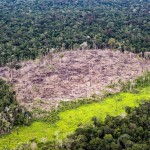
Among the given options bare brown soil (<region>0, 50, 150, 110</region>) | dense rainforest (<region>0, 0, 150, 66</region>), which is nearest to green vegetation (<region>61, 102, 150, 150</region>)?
bare brown soil (<region>0, 50, 150, 110</region>)

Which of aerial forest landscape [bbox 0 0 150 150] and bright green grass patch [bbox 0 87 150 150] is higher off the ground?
aerial forest landscape [bbox 0 0 150 150]

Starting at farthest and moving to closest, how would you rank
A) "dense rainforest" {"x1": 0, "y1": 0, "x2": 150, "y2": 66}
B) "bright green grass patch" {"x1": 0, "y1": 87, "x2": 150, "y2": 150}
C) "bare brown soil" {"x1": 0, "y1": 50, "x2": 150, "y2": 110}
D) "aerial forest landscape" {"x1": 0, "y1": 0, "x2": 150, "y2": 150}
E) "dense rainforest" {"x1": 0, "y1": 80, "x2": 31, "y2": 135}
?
"dense rainforest" {"x1": 0, "y1": 0, "x2": 150, "y2": 66}
"bare brown soil" {"x1": 0, "y1": 50, "x2": 150, "y2": 110}
"dense rainforest" {"x1": 0, "y1": 80, "x2": 31, "y2": 135}
"bright green grass patch" {"x1": 0, "y1": 87, "x2": 150, "y2": 150}
"aerial forest landscape" {"x1": 0, "y1": 0, "x2": 150, "y2": 150}

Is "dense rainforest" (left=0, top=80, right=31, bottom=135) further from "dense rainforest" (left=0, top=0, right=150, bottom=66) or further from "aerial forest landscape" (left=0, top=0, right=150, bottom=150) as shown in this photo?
"dense rainforest" (left=0, top=0, right=150, bottom=66)

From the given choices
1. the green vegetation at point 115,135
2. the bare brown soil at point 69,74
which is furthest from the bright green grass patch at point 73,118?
the green vegetation at point 115,135

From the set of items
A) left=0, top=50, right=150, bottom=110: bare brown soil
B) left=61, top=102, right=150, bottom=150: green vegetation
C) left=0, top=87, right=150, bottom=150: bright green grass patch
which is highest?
left=0, top=50, right=150, bottom=110: bare brown soil

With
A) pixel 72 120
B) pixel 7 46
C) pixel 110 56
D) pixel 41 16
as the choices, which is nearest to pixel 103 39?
pixel 110 56

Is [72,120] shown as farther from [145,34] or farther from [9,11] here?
[9,11]

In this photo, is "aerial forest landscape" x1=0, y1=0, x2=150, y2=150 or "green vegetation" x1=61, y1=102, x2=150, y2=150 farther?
"aerial forest landscape" x1=0, y1=0, x2=150, y2=150

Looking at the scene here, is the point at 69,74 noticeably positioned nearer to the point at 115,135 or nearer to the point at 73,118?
the point at 73,118
